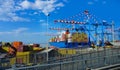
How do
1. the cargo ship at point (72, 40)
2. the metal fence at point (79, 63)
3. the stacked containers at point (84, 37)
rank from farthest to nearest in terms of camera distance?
the stacked containers at point (84, 37), the cargo ship at point (72, 40), the metal fence at point (79, 63)

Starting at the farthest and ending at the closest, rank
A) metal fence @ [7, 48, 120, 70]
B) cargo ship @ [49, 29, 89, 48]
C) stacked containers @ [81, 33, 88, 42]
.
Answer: stacked containers @ [81, 33, 88, 42], cargo ship @ [49, 29, 89, 48], metal fence @ [7, 48, 120, 70]

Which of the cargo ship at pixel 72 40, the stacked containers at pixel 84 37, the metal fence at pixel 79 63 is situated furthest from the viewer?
the stacked containers at pixel 84 37

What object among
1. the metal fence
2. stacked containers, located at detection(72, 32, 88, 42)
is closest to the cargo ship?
stacked containers, located at detection(72, 32, 88, 42)

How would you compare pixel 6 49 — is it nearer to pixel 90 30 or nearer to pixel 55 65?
pixel 55 65

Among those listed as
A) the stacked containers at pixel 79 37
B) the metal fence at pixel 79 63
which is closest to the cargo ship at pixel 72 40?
the stacked containers at pixel 79 37

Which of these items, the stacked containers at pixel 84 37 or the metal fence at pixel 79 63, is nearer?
the metal fence at pixel 79 63

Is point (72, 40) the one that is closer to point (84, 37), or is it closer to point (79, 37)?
point (79, 37)

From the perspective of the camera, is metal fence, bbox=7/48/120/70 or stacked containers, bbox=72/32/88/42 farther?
stacked containers, bbox=72/32/88/42

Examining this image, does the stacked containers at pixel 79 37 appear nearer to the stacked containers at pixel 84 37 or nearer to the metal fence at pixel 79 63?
the stacked containers at pixel 84 37

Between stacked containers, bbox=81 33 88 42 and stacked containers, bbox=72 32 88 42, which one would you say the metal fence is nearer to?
stacked containers, bbox=72 32 88 42

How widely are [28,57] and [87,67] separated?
35.1 feet

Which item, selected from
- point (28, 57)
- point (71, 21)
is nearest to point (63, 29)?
point (71, 21)

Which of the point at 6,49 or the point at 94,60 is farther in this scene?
the point at 6,49

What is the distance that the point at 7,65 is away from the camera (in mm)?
23125
